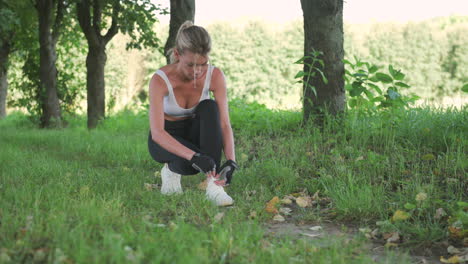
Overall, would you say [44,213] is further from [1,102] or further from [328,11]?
[1,102]

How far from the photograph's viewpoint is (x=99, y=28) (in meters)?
9.60

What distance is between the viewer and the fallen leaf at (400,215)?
2600mm

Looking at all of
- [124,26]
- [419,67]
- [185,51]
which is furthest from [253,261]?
[419,67]

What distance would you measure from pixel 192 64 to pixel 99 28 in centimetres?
744

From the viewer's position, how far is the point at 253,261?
1930 mm

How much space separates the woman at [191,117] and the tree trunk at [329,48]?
2.03 meters

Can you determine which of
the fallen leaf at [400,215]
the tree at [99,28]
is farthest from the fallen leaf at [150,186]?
the tree at [99,28]

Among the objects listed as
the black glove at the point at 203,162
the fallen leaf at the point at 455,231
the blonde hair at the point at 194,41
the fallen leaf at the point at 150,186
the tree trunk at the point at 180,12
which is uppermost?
the tree trunk at the point at 180,12

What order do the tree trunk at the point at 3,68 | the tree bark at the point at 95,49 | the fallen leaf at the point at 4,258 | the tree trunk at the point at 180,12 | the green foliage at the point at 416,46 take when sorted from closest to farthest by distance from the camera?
the fallen leaf at the point at 4,258 < the tree trunk at the point at 180,12 < the tree bark at the point at 95,49 < the tree trunk at the point at 3,68 < the green foliage at the point at 416,46

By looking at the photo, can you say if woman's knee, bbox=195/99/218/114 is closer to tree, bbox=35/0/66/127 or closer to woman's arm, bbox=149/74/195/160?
woman's arm, bbox=149/74/195/160

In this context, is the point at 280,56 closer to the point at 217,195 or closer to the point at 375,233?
the point at 217,195

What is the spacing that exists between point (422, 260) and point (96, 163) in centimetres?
376

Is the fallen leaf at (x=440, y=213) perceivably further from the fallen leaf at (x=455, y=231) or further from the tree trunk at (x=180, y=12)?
the tree trunk at (x=180, y=12)

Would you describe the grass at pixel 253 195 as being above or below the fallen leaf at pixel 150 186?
above
